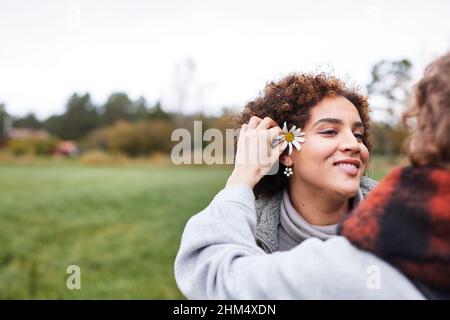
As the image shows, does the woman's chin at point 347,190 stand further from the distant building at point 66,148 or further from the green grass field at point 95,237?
the distant building at point 66,148

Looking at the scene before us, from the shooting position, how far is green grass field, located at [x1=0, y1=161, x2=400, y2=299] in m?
6.66

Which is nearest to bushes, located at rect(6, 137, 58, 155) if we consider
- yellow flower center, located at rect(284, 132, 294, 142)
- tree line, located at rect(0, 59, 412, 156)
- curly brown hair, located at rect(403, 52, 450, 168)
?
tree line, located at rect(0, 59, 412, 156)

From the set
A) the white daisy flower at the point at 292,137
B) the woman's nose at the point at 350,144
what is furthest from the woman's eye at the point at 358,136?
the white daisy flower at the point at 292,137

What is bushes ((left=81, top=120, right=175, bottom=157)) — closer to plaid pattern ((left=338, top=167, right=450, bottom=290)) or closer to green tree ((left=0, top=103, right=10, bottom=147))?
green tree ((left=0, top=103, right=10, bottom=147))

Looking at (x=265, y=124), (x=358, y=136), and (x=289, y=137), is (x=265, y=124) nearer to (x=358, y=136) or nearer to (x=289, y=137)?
(x=289, y=137)

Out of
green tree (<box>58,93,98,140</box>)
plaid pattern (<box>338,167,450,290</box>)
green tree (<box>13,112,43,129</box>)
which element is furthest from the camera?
green tree (<box>13,112,43,129</box>)

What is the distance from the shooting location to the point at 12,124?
128ft

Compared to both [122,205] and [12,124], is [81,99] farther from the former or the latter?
[122,205]

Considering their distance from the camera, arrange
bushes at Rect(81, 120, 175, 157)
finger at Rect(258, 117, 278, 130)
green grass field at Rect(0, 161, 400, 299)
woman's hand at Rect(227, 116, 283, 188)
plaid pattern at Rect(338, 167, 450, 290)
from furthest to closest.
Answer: bushes at Rect(81, 120, 175, 157)
green grass field at Rect(0, 161, 400, 299)
finger at Rect(258, 117, 278, 130)
woman's hand at Rect(227, 116, 283, 188)
plaid pattern at Rect(338, 167, 450, 290)

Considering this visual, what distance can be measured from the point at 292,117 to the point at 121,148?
30.7 m

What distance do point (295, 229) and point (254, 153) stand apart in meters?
0.46

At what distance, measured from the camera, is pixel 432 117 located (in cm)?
129
